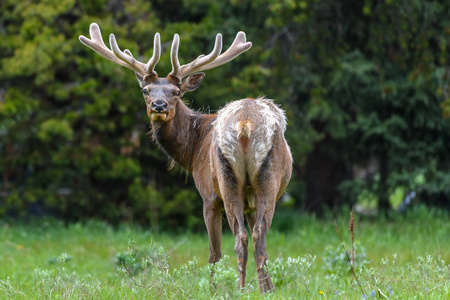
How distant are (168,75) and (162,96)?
469mm

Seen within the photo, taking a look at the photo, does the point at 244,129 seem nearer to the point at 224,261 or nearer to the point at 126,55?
the point at 224,261

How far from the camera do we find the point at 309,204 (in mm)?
15305

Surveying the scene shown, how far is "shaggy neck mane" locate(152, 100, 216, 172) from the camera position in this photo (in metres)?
7.20

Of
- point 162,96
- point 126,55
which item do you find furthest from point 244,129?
point 126,55

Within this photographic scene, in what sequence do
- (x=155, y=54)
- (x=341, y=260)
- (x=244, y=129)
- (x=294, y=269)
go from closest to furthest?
(x=294, y=269) < (x=244, y=129) < (x=155, y=54) < (x=341, y=260)

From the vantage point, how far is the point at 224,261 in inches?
189

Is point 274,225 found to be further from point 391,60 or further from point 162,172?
point 391,60

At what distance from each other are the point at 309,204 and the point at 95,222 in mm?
4824

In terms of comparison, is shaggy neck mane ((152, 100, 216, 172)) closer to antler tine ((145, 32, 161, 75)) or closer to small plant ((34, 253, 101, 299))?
antler tine ((145, 32, 161, 75))

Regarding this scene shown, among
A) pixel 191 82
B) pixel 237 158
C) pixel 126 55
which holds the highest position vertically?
pixel 126 55

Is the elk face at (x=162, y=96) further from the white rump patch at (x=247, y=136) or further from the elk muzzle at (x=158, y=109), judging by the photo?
the white rump patch at (x=247, y=136)

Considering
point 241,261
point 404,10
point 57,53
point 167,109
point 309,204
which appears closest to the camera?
point 241,261

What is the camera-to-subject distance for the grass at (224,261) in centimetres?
490

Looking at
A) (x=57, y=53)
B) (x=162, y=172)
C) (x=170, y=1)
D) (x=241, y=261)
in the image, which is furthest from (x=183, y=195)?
(x=241, y=261)
